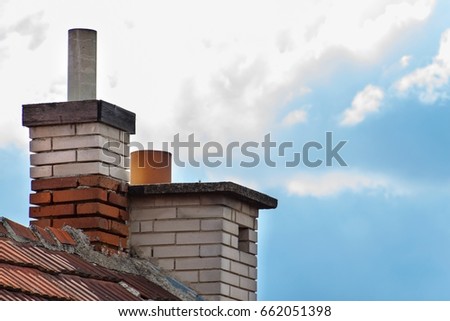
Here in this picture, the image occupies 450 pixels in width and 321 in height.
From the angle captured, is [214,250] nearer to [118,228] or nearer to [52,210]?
[118,228]

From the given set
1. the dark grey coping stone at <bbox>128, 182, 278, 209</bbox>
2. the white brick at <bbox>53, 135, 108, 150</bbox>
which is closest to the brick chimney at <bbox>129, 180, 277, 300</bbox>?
the dark grey coping stone at <bbox>128, 182, 278, 209</bbox>

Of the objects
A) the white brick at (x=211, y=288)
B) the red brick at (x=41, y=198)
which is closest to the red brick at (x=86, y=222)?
the red brick at (x=41, y=198)

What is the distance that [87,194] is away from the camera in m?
11.4

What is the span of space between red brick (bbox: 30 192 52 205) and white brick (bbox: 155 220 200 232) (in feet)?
3.38

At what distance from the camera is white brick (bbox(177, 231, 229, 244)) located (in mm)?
11664

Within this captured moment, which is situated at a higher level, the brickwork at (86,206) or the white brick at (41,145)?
the white brick at (41,145)

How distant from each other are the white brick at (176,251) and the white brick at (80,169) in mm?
884

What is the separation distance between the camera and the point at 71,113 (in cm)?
1160

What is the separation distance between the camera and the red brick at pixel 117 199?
1155 cm

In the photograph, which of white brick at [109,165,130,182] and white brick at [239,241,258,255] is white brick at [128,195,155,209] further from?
white brick at [239,241,258,255]

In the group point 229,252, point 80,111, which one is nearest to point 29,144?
point 80,111

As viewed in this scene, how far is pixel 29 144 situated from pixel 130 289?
216cm

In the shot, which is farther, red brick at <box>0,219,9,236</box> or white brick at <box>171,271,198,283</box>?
white brick at <box>171,271,198,283</box>

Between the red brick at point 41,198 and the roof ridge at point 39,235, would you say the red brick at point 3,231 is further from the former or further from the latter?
the red brick at point 41,198
